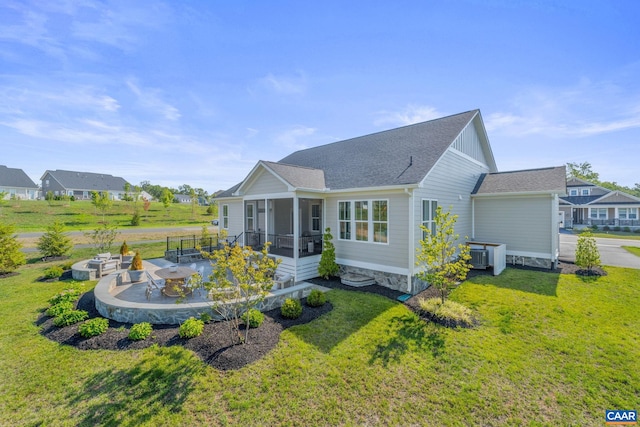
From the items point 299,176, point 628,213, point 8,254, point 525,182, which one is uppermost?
point 299,176

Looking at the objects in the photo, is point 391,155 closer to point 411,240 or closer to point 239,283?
point 411,240

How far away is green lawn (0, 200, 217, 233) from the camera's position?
97.2 feet

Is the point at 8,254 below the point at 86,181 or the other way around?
below

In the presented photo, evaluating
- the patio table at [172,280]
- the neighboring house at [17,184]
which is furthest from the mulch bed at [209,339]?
the neighboring house at [17,184]

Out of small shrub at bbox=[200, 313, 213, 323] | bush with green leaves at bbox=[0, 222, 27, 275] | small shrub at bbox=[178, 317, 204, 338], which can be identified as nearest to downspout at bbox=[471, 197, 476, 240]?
small shrub at bbox=[200, 313, 213, 323]

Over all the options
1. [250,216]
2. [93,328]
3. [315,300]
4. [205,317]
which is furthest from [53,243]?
[315,300]

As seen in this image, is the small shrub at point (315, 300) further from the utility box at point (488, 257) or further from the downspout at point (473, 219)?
the downspout at point (473, 219)

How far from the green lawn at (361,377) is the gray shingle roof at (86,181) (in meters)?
63.7

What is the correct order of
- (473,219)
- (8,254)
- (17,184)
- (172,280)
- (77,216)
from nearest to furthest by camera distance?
1. (172,280)
2. (8,254)
3. (473,219)
4. (77,216)
5. (17,184)

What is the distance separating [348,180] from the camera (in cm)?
1102

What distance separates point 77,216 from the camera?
1334 inches

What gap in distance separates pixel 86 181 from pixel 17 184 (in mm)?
9843

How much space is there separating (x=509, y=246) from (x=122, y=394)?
15365 mm

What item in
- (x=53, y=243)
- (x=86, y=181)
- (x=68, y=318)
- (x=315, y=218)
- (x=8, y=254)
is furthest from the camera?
(x=86, y=181)
